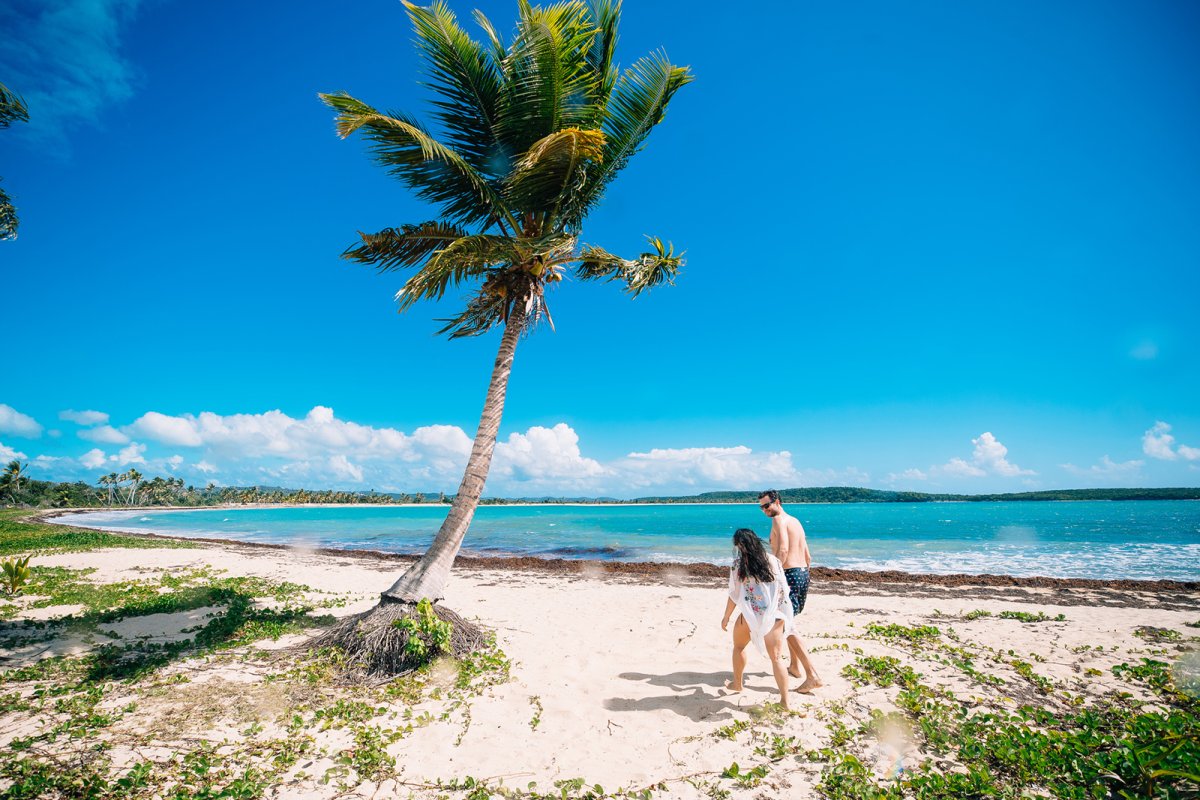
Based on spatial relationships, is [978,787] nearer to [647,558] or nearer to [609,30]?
[609,30]

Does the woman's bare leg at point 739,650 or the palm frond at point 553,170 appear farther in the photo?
the palm frond at point 553,170

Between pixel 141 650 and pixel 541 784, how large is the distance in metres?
6.68

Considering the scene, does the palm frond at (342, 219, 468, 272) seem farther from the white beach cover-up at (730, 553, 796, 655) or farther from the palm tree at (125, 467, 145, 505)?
the palm tree at (125, 467, 145, 505)

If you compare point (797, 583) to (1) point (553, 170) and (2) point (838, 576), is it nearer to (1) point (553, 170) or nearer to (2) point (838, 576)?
(1) point (553, 170)

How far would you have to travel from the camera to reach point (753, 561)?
5164mm

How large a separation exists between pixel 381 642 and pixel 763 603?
4712 mm

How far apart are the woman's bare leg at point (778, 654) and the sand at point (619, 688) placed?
0.28 meters

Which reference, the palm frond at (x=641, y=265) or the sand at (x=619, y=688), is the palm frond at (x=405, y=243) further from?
the sand at (x=619, y=688)

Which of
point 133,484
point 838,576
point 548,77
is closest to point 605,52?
point 548,77

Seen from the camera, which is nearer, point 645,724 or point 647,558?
point 645,724

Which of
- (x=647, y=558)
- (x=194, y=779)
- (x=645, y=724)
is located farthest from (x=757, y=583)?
(x=647, y=558)

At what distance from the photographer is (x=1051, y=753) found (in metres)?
3.98

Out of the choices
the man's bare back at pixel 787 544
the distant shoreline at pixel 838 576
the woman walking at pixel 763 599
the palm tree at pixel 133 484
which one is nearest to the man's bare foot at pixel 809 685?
the woman walking at pixel 763 599

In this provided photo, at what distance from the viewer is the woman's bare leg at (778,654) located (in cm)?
504
